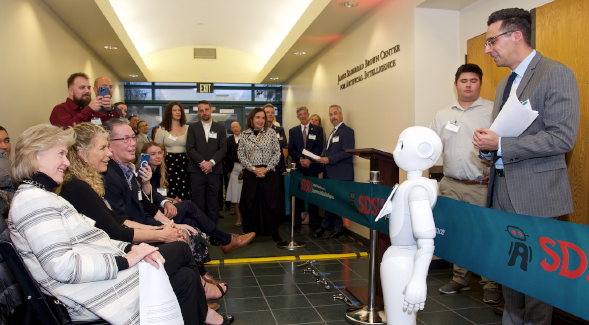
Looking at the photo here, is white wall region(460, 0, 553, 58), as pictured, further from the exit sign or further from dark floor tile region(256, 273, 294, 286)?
the exit sign

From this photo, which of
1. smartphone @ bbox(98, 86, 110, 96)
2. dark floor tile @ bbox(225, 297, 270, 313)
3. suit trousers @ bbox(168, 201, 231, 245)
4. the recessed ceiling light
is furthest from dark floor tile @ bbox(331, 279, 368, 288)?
the recessed ceiling light

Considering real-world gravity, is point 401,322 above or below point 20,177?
below

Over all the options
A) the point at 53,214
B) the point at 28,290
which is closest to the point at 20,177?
the point at 53,214

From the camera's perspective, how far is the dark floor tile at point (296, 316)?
2785 millimetres

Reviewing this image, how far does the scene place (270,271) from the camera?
3990mm

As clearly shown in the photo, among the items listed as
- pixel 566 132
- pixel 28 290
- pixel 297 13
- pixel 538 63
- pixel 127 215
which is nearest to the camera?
pixel 28 290

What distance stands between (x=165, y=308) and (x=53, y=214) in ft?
2.00

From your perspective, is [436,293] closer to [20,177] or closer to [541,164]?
[541,164]

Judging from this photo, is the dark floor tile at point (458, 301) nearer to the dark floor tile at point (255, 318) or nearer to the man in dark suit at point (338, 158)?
the dark floor tile at point (255, 318)

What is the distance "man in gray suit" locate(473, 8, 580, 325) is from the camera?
1898 millimetres

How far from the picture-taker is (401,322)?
1.90 meters

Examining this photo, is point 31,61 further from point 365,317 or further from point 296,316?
point 365,317

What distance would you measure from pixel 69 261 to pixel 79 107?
237cm

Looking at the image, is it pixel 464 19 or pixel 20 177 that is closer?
pixel 20 177
